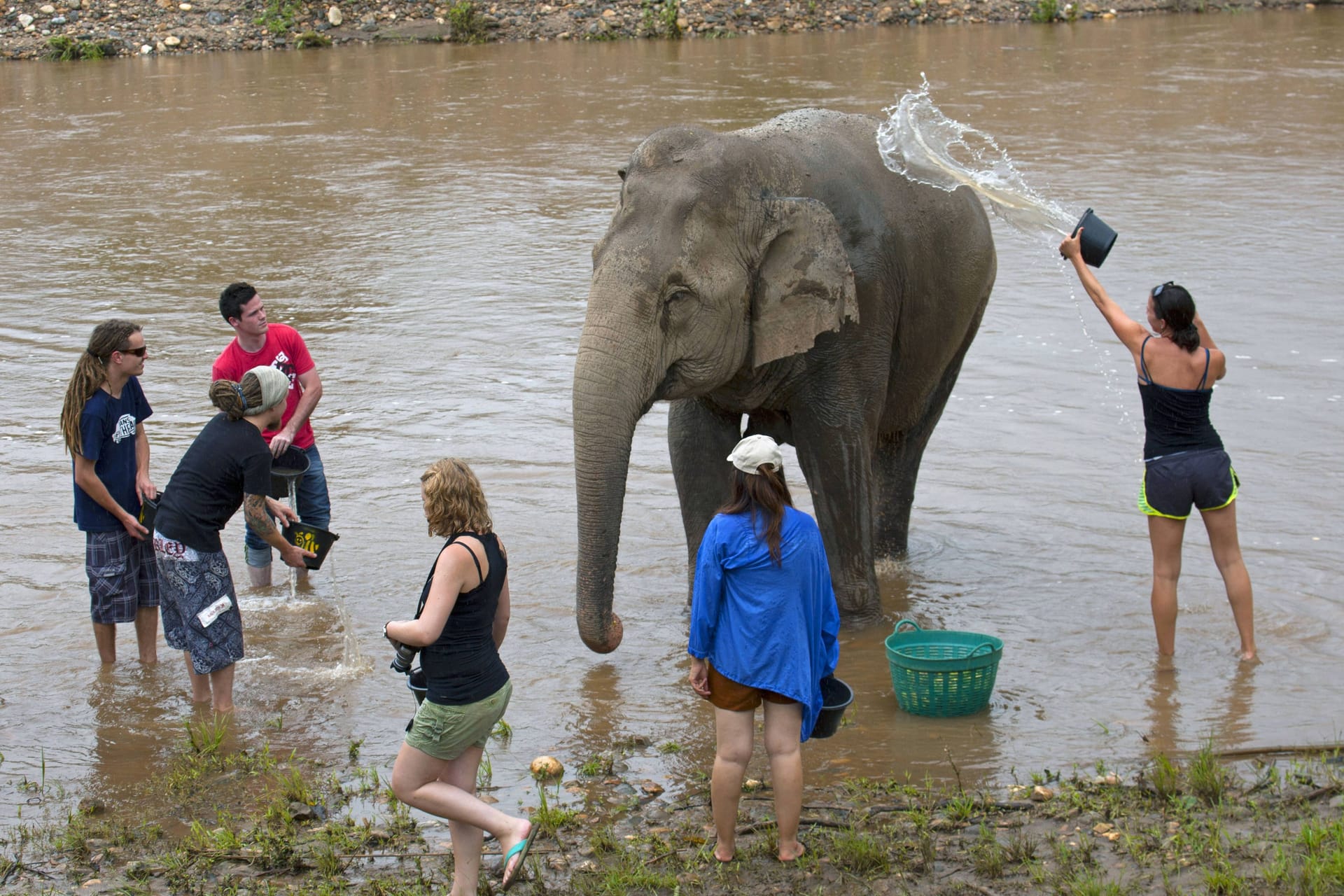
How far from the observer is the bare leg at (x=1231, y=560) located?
641cm

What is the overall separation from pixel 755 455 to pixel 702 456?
252 centimetres

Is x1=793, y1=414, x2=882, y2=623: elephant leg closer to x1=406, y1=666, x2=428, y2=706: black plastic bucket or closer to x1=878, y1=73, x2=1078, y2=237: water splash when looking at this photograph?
x1=878, y1=73, x2=1078, y2=237: water splash

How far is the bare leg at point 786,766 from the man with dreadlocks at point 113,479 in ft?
10.6

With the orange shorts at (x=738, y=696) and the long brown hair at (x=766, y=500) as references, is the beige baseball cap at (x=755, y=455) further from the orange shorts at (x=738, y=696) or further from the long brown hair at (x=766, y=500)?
the orange shorts at (x=738, y=696)

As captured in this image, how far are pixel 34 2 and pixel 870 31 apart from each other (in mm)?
20110

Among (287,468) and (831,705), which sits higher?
(287,468)

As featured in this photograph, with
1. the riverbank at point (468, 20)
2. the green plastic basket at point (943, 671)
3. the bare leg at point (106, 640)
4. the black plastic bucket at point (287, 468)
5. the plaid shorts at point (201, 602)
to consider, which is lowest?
the bare leg at point (106, 640)

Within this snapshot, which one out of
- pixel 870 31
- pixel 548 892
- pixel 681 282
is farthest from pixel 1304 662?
pixel 870 31

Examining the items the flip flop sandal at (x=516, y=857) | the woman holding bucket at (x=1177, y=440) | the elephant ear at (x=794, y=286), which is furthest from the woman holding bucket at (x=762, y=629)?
the woman holding bucket at (x=1177, y=440)

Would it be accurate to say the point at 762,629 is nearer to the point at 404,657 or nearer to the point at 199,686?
the point at 404,657

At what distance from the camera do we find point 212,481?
6109 millimetres

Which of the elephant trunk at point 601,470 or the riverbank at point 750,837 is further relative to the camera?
the elephant trunk at point 601,470

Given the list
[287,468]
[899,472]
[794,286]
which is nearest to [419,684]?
[794,286]

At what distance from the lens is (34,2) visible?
36969 mm
